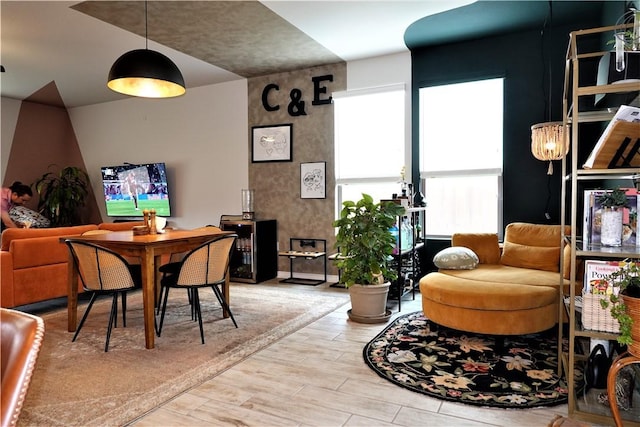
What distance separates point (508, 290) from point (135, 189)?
6322mm

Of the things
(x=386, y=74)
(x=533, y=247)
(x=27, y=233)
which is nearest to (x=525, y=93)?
(x=386, y=74)

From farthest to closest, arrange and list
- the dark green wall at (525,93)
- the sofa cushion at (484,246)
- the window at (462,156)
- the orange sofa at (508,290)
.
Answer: the window at (462,156) → the dark green wall at (525,93) → the sofa cushion at (484,246) → the orange sofa at (508,290)

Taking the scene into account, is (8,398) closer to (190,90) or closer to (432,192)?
(432,192)

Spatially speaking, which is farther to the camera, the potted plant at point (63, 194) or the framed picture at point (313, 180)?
the potted plant at point (63, 194)

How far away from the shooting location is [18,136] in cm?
721

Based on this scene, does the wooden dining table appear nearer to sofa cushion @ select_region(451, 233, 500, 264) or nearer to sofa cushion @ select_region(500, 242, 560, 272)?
sofa cushion @ select_region(451, 233, 500, 264)

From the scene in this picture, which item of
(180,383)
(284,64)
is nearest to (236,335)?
(180,383)

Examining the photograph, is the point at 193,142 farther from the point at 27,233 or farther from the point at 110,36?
the point at 27,233

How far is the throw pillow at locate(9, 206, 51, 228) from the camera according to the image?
6039 millimetres

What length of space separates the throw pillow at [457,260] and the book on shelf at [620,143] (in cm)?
164

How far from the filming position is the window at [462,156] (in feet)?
15.1

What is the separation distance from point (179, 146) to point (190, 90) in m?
0.94

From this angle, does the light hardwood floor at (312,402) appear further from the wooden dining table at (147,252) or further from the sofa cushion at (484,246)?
the sofa cushion at (484,246)

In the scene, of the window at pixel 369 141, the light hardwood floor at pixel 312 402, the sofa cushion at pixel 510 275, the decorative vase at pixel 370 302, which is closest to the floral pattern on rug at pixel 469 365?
the light hardwood floor at pixel 312 402
